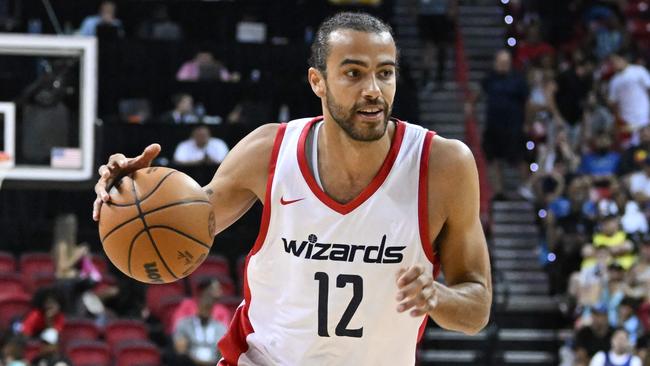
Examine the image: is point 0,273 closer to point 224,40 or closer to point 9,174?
point 9,174

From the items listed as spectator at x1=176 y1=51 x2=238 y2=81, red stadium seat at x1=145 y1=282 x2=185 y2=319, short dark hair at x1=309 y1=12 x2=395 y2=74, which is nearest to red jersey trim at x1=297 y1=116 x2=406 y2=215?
short dark hair at x1=309 y1=12 x2=395 y2=74

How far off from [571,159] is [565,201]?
0.83m

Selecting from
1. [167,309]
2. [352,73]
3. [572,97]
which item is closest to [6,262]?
[167,309]

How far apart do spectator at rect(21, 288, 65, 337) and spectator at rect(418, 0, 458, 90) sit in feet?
22.7

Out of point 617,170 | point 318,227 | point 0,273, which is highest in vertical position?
point 318,227

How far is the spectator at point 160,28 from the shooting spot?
15.9 metres

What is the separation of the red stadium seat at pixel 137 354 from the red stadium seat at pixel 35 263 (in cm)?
202

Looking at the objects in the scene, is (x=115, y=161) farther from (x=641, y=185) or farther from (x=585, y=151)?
(x=585, y=151)

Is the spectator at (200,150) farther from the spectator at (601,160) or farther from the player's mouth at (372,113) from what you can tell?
the player's mouth at (372,113)

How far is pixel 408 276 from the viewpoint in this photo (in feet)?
13.1

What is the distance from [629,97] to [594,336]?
4.71 metres

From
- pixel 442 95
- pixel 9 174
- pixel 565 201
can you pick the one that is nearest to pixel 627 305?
pixel 565 201

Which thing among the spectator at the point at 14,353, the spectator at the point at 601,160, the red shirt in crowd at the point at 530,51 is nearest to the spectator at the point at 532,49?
the red shirt in crowd at the point at 530,51

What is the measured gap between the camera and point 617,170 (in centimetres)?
1541
